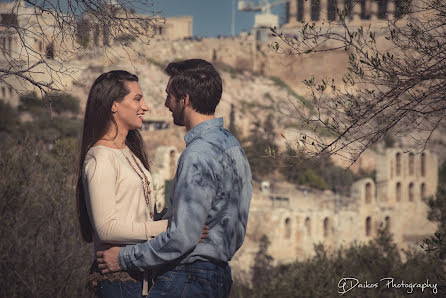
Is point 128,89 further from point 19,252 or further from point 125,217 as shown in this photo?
point 19,252

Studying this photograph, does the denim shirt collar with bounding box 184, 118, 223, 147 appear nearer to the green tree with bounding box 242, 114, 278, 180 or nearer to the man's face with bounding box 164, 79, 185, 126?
the man's face with bounding box 164, 79, 185, 126

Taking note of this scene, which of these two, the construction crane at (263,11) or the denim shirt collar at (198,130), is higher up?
the construction crane at (263,11)

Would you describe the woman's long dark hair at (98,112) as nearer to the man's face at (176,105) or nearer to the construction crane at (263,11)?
the man's face at (176,105)

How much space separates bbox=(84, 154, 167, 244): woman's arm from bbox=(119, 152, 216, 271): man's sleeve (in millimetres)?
109

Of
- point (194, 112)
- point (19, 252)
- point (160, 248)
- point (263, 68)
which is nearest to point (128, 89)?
point (194, 112)

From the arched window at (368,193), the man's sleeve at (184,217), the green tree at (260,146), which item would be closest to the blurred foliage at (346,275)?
the arched window at (368,193)

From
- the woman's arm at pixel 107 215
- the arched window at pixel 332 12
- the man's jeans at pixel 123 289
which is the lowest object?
the man's jeans at pixel 123 289

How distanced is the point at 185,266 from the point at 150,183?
676 mm

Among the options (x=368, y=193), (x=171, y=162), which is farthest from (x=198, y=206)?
(x=368, y=193)

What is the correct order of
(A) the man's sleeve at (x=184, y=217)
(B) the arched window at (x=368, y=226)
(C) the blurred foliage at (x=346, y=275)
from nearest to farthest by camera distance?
(A) the man's sleeve at (x=184, y=217) < (C) the blurred foliage at (x=346, y=275) < (B) the arched window at (x=368, y=226)

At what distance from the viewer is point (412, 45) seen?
5676mm

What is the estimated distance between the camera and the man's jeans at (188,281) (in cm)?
384

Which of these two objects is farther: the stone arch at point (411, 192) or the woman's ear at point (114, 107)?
the stone arch at point (411, 192)

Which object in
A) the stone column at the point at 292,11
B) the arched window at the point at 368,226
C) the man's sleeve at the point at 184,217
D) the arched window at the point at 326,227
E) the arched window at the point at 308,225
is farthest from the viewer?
the stone column at the point at 292,11
